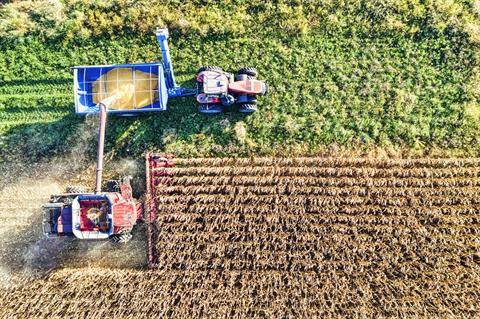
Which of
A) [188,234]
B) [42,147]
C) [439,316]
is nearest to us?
[439,316]

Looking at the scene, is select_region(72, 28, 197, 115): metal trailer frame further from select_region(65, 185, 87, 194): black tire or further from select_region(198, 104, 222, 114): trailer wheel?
select_region(65, 185, 87, 194): black tire

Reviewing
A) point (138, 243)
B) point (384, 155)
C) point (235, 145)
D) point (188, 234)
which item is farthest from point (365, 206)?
point (138, 243)

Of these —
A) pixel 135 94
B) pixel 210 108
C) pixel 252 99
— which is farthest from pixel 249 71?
pixel 135 94

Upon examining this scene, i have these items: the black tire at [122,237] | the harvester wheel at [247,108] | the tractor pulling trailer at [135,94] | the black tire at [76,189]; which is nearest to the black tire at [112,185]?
the tractor pulling trailer at [135,94]

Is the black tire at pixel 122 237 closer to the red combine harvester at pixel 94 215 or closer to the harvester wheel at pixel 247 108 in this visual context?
the red combine harvester at pixel 94 215

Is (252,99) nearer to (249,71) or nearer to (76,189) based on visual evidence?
(249,71)

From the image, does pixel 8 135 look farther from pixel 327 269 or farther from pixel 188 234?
pixel 327 269

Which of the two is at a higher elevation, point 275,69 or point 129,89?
point 275,69

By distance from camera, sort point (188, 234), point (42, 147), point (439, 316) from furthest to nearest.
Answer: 1. point (42, 147)
2. point (188, 234)
3. point (439, 316)
